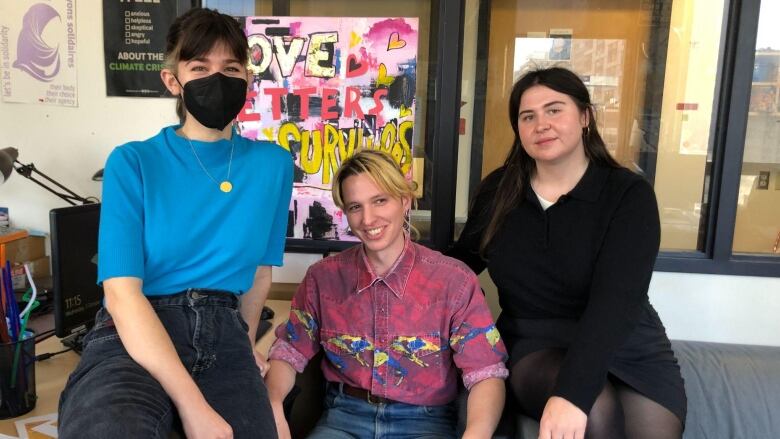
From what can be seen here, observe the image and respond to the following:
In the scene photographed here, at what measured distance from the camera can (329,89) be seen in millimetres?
2348

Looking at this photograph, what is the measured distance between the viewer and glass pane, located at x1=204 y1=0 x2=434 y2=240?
7.56 feet

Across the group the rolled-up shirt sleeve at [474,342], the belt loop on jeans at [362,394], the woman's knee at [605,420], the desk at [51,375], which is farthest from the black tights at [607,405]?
the desk at [51,375]

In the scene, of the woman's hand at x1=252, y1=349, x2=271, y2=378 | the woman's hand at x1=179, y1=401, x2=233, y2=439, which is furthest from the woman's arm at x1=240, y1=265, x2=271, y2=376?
the woman's hand at x1=179, y1=401, x2=233, y2=439

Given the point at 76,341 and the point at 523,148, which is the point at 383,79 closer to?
the point at 523,148

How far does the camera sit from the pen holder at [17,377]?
4.15ft

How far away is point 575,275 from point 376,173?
2.06 ft

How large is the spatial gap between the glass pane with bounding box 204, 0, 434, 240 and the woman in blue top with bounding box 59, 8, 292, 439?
3.18ft

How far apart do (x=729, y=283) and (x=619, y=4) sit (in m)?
1.27

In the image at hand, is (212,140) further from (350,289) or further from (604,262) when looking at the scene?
(604,262)

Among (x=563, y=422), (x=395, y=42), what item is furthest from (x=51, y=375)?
(x=395, y=42)

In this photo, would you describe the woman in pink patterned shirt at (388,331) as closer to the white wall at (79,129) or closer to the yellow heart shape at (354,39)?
the yellow heart shape at (354,39)

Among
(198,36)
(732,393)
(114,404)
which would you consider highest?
(198,36)

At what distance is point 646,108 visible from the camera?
2.53 m

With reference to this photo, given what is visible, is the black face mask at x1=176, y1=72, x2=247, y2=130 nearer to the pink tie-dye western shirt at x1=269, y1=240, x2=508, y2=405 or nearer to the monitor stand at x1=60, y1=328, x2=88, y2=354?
the pink tie-dye western shirt at x1=269, y1=240, x2=508, y2=405
